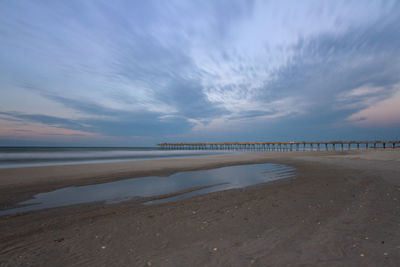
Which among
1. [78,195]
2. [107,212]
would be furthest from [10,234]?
[78,195]

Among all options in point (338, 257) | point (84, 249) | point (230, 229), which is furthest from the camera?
point (230, 229)

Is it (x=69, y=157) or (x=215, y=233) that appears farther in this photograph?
(x=69, y=157)

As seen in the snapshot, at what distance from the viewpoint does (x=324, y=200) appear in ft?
21.7

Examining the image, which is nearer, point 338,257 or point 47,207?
point 338,257

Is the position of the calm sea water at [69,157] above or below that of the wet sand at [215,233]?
below

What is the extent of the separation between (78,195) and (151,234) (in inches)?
233

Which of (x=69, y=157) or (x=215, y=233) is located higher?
(x=215, y=233)

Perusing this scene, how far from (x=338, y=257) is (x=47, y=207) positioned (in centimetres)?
836

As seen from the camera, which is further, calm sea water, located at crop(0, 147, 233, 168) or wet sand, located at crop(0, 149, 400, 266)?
calm sea water, located at crop(0, 147, 233, 168)

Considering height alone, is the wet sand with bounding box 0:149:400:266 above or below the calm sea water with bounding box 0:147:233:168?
above

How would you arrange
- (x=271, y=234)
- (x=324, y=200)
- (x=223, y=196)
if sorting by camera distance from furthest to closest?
(x=223, y=196) < (x=324, y=200) < (x=271, y=234)

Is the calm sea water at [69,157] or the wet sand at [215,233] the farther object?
the calm sea water at [69,157]

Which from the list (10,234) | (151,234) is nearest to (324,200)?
(151,234)

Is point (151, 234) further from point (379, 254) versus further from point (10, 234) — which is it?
point (379, 254)
